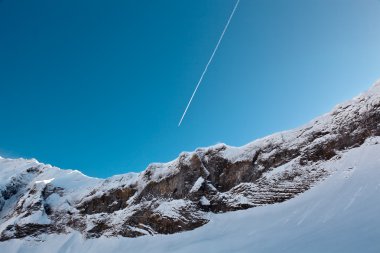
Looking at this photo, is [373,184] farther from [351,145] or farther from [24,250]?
[24,250]

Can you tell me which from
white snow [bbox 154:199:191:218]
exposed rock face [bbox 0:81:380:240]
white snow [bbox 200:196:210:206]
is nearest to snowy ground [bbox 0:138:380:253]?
exposed rock face [bbox 0:81:380:240]

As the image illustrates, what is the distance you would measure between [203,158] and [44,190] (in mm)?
28939

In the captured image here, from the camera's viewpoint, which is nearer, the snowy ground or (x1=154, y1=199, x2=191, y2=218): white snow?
the snowy ground

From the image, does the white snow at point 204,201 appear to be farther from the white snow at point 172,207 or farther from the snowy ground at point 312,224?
the snowy ground at point 312,224

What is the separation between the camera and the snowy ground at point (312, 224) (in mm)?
22219

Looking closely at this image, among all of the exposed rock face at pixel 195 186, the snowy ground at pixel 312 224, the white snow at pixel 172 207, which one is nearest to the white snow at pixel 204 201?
the exposed rock face at pixel 195 186

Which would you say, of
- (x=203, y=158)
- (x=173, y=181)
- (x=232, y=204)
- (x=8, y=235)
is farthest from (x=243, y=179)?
(x=8, y=235)

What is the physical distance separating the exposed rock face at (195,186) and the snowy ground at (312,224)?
144cm

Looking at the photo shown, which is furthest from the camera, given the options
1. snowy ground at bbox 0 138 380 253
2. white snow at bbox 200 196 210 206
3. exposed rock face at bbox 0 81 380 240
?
white snow at bbox 200 196 210 206

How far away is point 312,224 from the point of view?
26641 mm

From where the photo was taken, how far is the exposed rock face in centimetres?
3459

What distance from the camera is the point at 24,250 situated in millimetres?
46719

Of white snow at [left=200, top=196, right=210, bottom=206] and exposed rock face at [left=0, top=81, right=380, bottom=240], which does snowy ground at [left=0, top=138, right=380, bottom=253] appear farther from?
white snow at [left=200, top=196, right=210, bottom=206]

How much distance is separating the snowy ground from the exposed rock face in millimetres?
1436
